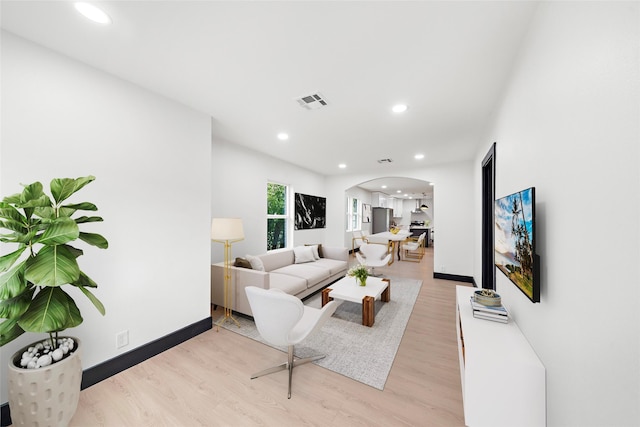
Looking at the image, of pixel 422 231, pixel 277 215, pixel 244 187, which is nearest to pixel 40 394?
pixel 244 187

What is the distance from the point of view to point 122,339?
6.98 ft

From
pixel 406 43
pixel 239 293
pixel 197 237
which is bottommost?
pixel 239 293

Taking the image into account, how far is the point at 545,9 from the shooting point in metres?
1.28

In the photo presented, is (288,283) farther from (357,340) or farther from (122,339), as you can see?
(122,339)

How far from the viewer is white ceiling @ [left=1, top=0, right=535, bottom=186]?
1.44 meters

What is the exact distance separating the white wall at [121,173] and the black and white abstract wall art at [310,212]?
307 cm

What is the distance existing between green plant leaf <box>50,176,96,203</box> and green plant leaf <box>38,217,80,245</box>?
0.72ft

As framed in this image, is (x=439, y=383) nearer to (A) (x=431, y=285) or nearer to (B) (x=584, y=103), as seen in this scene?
(B) (x=584, y=103)

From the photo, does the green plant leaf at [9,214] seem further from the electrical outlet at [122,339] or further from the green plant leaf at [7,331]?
the electrical outlet at [122,339]

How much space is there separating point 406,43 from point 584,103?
1167mm

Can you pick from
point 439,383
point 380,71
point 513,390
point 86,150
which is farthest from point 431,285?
point 86,150

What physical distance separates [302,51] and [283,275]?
3.13 m

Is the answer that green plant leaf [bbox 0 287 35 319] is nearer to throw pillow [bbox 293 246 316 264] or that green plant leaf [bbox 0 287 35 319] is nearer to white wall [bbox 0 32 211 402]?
white wall [bbox 0 32 211 402]

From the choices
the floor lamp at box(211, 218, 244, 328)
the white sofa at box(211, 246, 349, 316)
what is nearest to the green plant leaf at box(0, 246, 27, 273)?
the floor lamp at box(211, 218, 244, 328)
